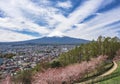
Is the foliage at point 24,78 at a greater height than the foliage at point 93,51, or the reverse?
the foliage at point 93,51

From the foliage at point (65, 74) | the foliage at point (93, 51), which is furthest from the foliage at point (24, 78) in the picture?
the foliage at point (93, 51)

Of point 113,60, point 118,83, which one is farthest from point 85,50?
point 118,83

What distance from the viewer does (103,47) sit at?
A: 100m

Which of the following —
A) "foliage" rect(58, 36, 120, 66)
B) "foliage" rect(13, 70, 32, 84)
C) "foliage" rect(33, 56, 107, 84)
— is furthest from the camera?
"foliage" rect(58, 36, 120, 66)

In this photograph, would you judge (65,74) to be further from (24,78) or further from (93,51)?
(93,51)

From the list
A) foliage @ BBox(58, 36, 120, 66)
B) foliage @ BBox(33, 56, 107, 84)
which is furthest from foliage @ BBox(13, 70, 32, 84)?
foliage @ BBox(58, 36, 120, 66)

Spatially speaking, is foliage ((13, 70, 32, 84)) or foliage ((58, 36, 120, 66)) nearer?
foliage ((13, 70, 32, 84))

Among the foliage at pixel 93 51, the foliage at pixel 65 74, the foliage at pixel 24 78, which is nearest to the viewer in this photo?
the foliage at pixel 65 74

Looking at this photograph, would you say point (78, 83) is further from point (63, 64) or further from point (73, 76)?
point (63, 64)

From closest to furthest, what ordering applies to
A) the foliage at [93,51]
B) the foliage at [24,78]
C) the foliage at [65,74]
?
the foliage at [65,74]
the foliage at [24,78]
the foliage at [93,51]

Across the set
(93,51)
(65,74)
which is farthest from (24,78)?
(93,51)

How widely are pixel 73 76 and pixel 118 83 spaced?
22.4 m

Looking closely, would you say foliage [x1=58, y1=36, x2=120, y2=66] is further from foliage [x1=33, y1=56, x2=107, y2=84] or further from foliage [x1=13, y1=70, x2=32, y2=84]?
foliage [x1=13, y1=70, x2=32, y2=84]

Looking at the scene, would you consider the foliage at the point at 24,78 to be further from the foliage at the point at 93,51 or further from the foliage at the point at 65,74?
the foliage at the point at 93,51
